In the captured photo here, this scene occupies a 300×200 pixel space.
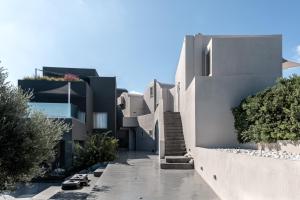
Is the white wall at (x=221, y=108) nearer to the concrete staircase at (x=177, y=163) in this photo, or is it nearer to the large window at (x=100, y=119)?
the concrete staircase at (x=177, y=163)

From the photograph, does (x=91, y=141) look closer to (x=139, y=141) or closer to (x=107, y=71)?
(x=139, y=141)

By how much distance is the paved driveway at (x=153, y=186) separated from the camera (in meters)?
9.37

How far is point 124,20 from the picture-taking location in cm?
1475

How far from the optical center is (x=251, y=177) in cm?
651

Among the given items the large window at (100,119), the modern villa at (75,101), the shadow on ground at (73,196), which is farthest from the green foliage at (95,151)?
the large window at (100,119)

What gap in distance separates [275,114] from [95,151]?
13.1 m

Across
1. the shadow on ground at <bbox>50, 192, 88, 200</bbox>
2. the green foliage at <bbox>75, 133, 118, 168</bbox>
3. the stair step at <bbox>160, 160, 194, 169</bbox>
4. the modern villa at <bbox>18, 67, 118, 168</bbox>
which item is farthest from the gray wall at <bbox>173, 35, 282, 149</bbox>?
the green foliage at <bbox>75, 133, 118, 168</bbox>

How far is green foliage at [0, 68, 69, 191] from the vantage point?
7.21 metres

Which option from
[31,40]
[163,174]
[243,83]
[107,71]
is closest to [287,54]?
[243,83]

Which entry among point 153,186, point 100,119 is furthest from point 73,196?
point 100,119

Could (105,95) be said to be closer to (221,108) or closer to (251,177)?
(221,108)

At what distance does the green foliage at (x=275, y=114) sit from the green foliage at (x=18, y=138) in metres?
5.75

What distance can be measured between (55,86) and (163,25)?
1291 cm

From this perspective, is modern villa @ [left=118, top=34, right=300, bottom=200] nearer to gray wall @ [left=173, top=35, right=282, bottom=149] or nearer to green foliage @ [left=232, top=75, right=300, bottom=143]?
gray wall @ [left=173, top=35, right=282, bottom=149]
